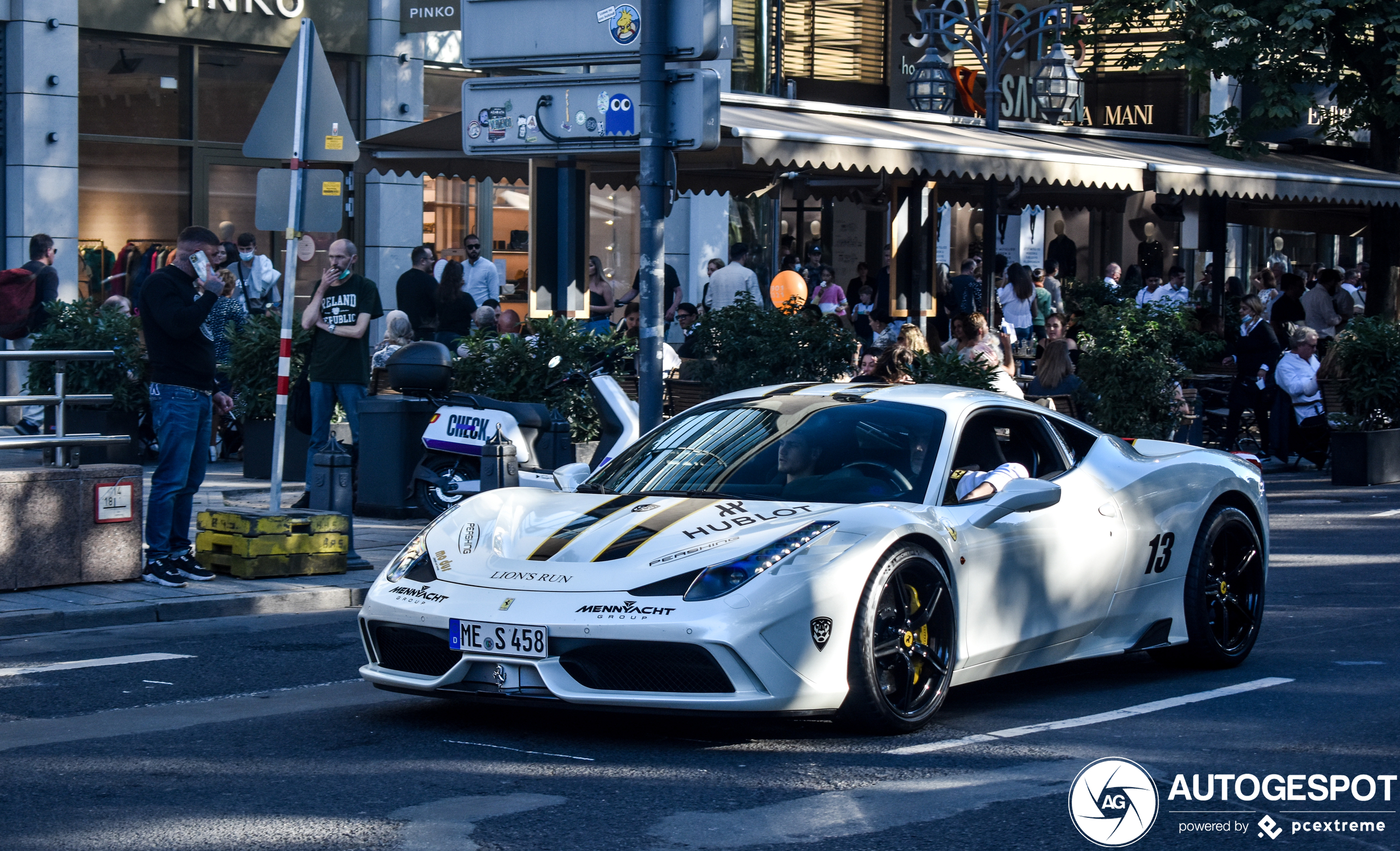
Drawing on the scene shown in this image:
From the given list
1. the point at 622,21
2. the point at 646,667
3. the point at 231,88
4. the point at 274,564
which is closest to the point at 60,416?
the point at 274,564

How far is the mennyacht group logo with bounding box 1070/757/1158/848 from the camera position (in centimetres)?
514

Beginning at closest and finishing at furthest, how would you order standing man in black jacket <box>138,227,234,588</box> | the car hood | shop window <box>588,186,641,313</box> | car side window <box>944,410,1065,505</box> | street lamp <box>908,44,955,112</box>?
the car hood, car side window <box>944,410,1065,505</box>, standing man in black jacket <box>138,227,234,588</box>, street lamp <box>908,44,955,112</box>, shop window <box>588,186,641,313</box>

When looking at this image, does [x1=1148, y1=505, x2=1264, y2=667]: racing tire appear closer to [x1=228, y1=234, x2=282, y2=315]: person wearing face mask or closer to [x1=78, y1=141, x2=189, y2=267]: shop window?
[x1=228, y1=234, x2=282, y2=315]: person wearing face mask

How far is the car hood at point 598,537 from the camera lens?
6129 millimetres

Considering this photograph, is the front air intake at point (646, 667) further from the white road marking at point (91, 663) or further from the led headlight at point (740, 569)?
the white road marking at point (91, 663)

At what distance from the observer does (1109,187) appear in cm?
1889

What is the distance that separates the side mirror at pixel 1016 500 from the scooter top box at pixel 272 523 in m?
4.81

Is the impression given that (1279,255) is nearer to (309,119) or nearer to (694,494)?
(309,119)

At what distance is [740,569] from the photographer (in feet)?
19.8

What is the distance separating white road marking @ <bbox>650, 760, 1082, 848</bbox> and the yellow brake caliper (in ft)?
1.98

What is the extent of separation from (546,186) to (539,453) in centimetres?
497

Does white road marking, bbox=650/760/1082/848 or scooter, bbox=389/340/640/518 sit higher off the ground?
scooter, bbox=389/340/640/518

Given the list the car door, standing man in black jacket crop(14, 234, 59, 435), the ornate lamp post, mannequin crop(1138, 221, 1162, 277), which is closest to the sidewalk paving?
the car door

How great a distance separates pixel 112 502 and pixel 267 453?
5.36 meters
